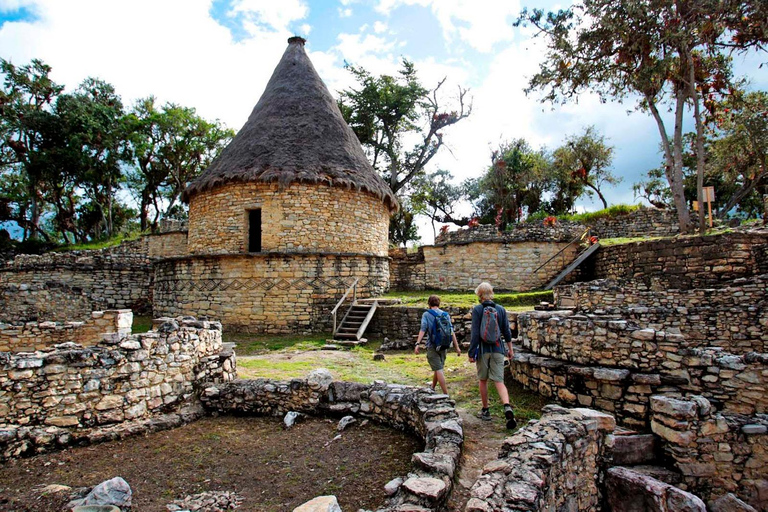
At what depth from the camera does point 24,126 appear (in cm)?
2447

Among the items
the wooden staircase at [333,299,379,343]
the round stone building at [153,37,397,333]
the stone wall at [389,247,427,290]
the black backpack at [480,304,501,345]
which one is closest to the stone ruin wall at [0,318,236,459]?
the black backpack at [480,304,501,345]

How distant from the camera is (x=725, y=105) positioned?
55.2ft

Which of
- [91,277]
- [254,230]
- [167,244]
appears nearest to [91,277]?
[91,277]

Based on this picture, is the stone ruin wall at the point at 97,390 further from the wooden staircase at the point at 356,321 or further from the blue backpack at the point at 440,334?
the wooden staircase at the point at 356,321

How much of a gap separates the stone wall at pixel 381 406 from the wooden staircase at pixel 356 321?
17.7 feet

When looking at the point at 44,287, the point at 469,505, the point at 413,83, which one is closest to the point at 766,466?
the point at 469,505

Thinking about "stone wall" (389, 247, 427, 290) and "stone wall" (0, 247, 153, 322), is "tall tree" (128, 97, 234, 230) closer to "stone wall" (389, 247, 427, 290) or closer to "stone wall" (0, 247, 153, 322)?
"stone wall" (0, 247, 153, 322)

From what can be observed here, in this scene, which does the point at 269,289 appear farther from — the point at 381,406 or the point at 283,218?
the point at 381,406

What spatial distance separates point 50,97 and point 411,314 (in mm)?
29718

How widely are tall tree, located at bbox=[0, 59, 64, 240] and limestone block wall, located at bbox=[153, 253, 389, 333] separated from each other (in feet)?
67.1

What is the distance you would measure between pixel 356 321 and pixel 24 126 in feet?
88.7

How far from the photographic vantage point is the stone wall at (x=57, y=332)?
27.0ft

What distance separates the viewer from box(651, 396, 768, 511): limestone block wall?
3852 mm

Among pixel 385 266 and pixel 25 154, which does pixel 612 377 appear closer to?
pixel 385 266
